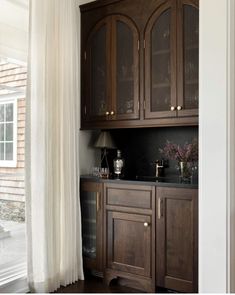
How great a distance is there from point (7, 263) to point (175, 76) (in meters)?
2.14

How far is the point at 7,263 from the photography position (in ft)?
8.64

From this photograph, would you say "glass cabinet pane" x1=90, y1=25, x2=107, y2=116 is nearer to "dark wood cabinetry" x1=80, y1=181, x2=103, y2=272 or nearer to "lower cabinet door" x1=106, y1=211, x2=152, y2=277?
"dark wood cabinetry" x1=80, y1=181, x2=103, y2=272

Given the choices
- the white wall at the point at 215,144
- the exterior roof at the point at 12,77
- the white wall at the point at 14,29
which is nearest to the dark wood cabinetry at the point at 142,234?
the white wall at the point at 215,144

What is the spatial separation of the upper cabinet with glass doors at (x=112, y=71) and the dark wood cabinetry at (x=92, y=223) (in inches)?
27.0

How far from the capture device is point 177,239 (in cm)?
242

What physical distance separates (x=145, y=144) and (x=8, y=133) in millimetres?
1349

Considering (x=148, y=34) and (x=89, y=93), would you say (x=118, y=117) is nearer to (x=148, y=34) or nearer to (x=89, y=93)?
(x=89, y=93)

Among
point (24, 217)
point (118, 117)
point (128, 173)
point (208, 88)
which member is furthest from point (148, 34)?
point (24, 217)

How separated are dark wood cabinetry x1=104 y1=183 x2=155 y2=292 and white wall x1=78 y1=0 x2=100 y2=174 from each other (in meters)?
0.43

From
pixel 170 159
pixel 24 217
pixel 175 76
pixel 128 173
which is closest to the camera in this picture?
pixel 175 76

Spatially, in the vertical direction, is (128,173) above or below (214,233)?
above

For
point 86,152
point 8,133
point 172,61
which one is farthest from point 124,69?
point 8,133

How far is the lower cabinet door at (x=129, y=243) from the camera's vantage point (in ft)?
8.46

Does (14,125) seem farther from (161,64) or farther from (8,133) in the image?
(161,64)
